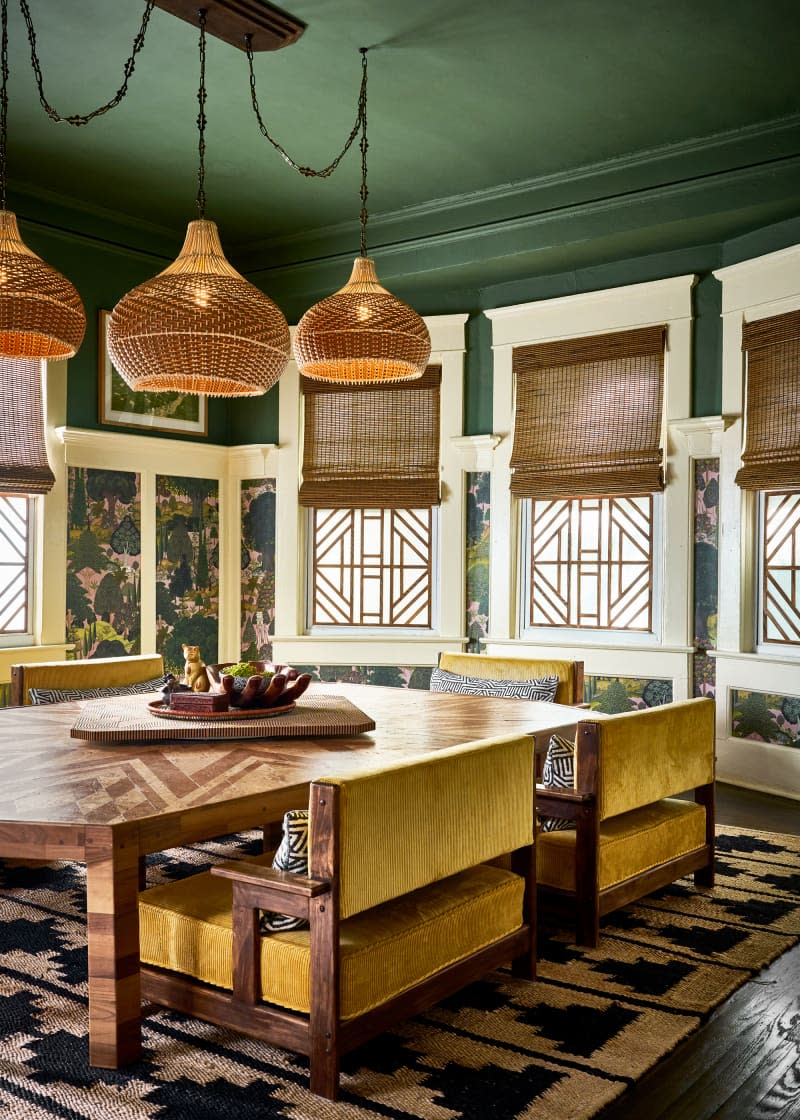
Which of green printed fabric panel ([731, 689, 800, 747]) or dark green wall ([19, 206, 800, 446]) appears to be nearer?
green printed fabric panel ([731, 689, 800, 747])

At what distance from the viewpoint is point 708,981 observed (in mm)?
3008

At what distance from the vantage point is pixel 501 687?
4.88 meters

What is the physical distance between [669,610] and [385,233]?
2907 mm

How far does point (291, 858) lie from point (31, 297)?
2146 mm

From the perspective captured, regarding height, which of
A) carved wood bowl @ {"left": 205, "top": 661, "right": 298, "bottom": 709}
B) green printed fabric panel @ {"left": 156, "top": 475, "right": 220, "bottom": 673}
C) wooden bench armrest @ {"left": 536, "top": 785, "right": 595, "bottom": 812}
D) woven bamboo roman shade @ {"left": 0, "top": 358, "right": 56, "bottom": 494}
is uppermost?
woven bamboo roman shade @ {"left": 0, "top": 358, "right": 56, "bottom": 494}

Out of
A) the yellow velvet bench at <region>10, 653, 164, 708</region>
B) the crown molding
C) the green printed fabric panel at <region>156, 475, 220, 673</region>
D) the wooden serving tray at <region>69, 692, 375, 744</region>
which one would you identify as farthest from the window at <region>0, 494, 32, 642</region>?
the wooden serving tray at <region>69, 692, 375, 744</region>

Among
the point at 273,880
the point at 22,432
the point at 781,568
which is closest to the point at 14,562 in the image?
the point at 22,432

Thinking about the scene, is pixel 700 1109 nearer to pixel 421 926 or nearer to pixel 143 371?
pixel 421 926

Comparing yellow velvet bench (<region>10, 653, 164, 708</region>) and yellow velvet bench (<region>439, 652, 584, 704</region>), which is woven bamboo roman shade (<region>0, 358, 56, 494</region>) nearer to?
yellow velvet bench (<region>10, 653, 164, 708</region>)

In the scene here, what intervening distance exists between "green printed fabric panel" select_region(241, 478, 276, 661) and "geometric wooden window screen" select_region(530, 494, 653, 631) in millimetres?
1848

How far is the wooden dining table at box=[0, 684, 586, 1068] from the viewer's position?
2385 mm

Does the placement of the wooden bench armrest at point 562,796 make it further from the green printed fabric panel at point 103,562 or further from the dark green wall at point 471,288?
the green printed fabric panel at point 103,562

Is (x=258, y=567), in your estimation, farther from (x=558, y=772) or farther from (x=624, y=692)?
(x=558, y=772)

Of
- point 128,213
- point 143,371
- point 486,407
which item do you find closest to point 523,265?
point 486,407
